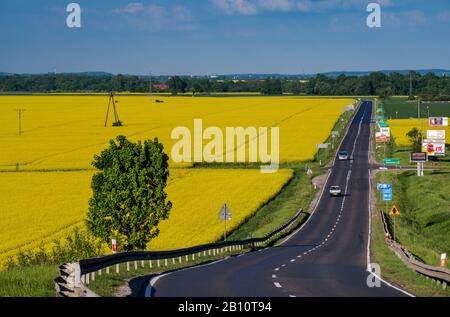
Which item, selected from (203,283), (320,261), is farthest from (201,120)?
(203,283)

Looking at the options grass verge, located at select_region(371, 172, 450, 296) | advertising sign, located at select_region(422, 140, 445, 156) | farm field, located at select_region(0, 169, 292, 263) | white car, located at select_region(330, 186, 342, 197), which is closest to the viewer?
grass verge, located at select_region(371, 172, 450, 296)

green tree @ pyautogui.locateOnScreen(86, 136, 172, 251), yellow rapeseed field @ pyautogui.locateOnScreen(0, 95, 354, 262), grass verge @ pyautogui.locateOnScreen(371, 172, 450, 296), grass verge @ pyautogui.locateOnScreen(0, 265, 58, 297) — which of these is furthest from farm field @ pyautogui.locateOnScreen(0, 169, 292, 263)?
grass verge @ pyautogui.locateOnScreen(0, 265, 58, 297)

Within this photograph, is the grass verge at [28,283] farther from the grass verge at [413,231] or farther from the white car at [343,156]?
the white car at [343,156]

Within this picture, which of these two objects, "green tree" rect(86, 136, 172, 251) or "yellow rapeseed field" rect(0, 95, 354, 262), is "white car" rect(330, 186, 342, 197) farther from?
"green tree" rect(86, 136, 172, 251)

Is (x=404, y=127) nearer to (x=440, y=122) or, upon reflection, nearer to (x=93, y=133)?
(x=440, y=122)

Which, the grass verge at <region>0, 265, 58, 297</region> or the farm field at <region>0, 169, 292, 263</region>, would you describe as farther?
the farm field at <region>0, 169, 292, 263</region>

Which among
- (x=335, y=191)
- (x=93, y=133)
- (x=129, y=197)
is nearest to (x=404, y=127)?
(x=93, y=133)

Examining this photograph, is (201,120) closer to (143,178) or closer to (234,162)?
(234,162)
